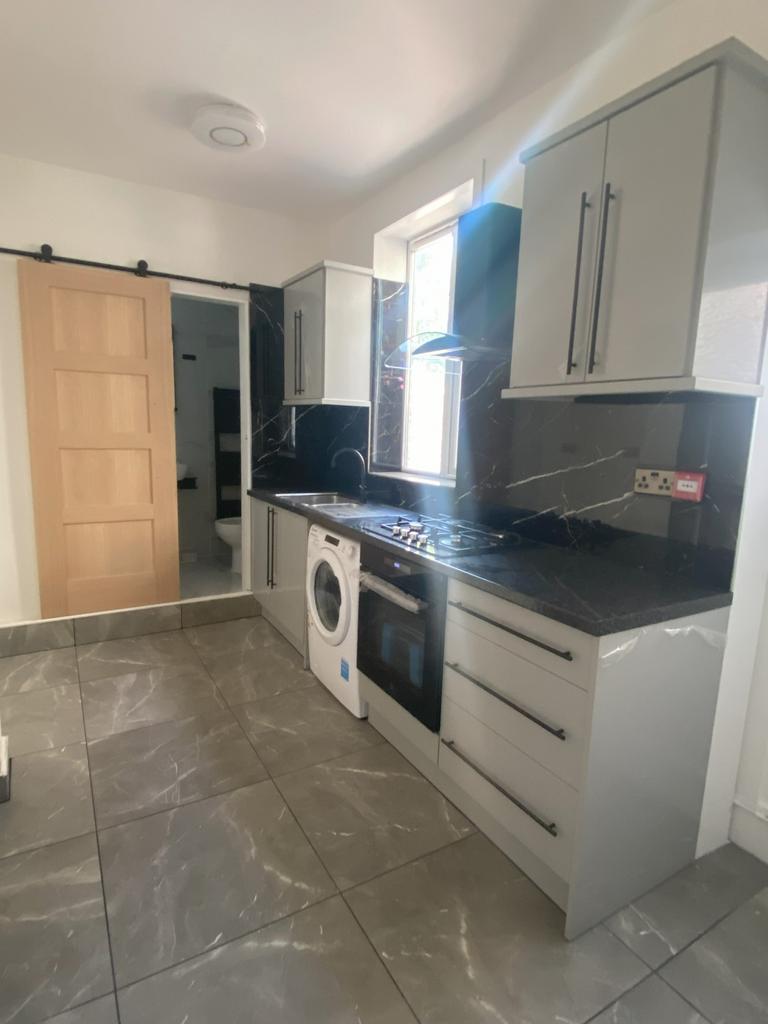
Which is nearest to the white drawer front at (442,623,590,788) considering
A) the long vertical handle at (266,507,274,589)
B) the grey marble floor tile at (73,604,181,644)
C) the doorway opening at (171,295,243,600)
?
the long vertical handle at (266,507,274,589)

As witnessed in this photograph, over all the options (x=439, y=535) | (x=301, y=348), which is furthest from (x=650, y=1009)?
(x=301, y=348)

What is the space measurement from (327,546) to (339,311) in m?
1.37

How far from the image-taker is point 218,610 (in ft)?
11.6

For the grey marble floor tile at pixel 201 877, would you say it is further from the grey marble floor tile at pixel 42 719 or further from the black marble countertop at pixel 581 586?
the black marble countertop at pixel 581 586

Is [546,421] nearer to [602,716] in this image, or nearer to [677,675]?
[677,675]

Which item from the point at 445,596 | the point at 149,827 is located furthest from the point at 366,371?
the point at 149,827

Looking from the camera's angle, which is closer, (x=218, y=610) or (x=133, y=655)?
(x=133, y=655)

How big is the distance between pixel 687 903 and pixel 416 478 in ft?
6.67

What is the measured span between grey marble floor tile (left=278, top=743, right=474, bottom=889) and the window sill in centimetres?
127

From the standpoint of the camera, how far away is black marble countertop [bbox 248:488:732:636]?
133cm

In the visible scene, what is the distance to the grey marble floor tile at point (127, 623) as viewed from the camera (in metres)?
3.16

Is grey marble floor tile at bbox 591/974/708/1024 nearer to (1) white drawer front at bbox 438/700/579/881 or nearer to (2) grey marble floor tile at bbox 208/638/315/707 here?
(1) white drawer front at bbox 438/700/579/881

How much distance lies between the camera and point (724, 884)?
162 centimetres

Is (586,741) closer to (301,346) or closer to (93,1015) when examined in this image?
(93,1015)
